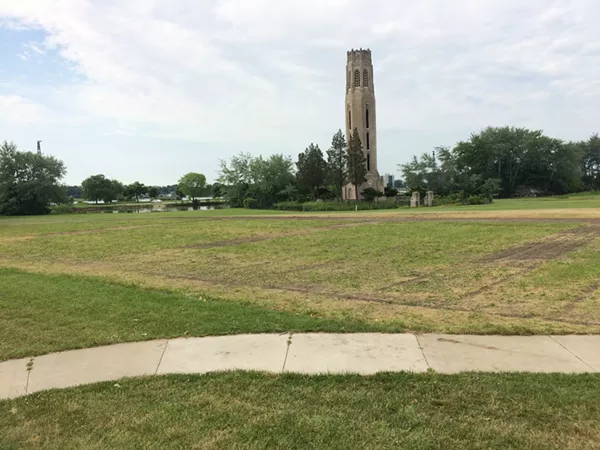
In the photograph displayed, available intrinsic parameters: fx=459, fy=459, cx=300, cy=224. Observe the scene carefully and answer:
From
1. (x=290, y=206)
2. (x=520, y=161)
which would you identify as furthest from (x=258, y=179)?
(x=520, y=161)

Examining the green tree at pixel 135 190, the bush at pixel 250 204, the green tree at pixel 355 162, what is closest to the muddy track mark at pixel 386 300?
the green tree at pixel 355 162

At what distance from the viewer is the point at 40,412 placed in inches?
153

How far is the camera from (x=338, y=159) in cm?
7000

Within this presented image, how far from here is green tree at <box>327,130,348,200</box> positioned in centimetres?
6975

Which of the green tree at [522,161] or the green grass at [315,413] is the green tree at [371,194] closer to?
the green tree at [522,161]

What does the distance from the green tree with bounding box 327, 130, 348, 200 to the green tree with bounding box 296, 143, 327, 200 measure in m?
1.32

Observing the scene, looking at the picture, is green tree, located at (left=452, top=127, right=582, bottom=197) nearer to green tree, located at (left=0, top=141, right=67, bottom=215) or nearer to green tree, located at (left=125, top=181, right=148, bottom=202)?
green tree, located at (left=0, top=141, right=67, bottom=215)

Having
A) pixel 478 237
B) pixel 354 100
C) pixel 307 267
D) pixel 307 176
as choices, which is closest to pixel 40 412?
pixel 307 267

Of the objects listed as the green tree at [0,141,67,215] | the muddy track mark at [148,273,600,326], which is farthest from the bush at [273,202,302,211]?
the muddy track mark at [148,273,600,326]

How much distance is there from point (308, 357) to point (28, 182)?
7212 cm

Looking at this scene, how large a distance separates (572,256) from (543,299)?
18.0 ft

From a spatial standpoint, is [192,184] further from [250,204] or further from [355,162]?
[355,162]

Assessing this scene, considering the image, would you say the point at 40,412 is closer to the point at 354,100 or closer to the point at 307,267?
the point at 307,267

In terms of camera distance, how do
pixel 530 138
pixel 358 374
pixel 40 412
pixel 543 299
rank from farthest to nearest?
pixel 530 138 → pixel 543 299 → pixel 358 374 → pixel 40 412
